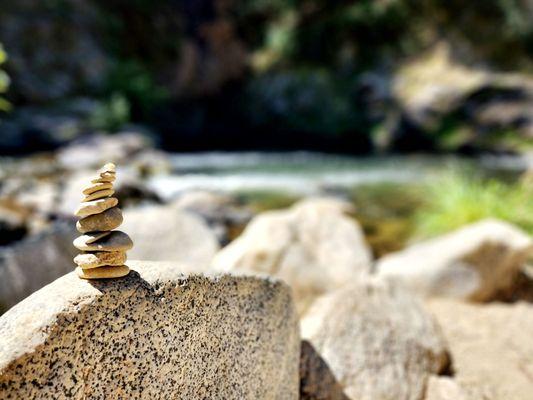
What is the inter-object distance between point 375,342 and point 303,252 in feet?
4.48

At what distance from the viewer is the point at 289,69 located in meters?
29.0

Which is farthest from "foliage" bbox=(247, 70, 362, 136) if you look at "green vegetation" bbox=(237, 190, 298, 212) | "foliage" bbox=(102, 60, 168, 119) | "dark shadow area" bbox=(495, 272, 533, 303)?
"dark shadow area" bbox=(495, 272, 533, 303)

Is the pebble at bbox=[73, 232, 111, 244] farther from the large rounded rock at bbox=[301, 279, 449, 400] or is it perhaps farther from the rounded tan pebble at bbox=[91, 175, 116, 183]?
the large rounded rock at bbox=[301, 279, 449, 400]

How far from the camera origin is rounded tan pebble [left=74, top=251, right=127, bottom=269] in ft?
5.54

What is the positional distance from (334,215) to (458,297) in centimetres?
152

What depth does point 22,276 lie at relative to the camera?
4000mm

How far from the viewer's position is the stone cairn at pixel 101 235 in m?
1.71

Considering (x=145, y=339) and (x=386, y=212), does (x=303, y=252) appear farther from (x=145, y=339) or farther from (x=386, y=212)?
(x=386, y=212)

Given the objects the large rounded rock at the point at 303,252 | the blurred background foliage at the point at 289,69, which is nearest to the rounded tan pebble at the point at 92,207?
the large rounded rock at the point at 303,252

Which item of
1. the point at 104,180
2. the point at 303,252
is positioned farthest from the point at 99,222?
the point at 303,252

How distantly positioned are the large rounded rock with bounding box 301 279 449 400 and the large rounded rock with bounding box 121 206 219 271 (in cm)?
141

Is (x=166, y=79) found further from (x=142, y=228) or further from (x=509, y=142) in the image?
(x=142, y=228)

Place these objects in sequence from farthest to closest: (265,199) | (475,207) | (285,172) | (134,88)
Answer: (134,88)
(285,172)
(265,199)
(475,207)

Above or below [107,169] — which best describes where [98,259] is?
below
